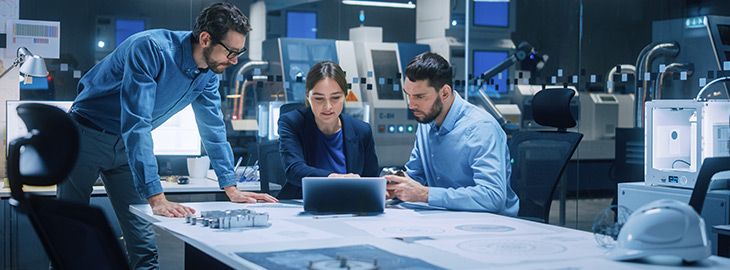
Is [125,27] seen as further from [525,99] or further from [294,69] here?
[525,99]

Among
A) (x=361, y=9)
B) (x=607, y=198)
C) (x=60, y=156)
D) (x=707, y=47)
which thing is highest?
(x=361, y=9)

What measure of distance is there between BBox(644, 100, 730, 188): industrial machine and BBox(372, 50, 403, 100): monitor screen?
8.40 feet

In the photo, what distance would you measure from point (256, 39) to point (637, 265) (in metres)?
4.64

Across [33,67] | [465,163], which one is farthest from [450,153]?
[33,67]

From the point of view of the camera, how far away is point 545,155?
3.94m

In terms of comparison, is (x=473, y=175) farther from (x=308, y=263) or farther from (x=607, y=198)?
(x=607, y=198)

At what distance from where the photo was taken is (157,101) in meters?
3.38

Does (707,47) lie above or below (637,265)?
above

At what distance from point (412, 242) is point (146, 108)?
1.25 meters

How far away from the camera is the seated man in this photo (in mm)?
3121

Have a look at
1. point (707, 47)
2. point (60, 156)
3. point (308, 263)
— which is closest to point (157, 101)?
point (308, 263)

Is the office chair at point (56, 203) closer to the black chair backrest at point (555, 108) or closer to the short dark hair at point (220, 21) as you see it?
the short dark hair at point (220, 21)

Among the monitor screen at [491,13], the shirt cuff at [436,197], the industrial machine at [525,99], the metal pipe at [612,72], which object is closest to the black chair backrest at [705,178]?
the shirt cuff at [436,197]

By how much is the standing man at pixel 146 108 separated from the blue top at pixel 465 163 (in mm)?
659
